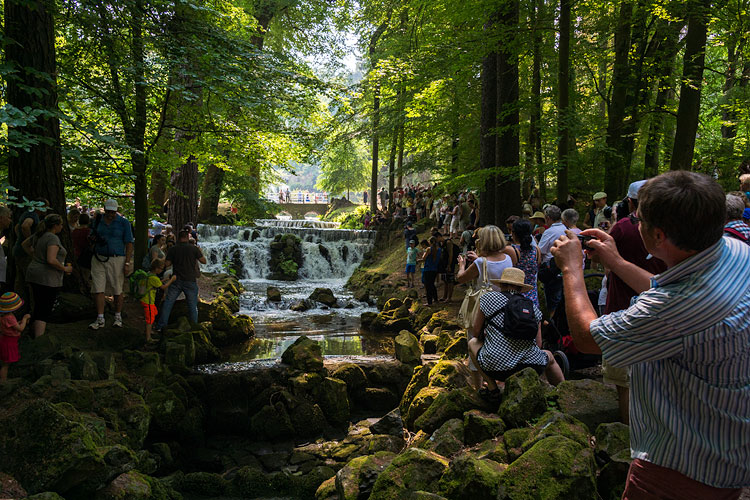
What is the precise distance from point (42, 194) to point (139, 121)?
2.45 m

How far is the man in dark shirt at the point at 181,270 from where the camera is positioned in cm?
838

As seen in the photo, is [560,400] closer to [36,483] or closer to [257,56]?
[36,483]

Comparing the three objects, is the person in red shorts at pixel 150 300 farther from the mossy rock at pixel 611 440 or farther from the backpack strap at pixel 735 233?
the backpack strap at pixel 735 233

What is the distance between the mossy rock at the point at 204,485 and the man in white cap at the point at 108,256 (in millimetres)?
3665

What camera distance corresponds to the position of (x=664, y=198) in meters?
1.59

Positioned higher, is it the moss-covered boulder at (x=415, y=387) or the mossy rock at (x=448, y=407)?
the mossy rock at (x=448, y=407)

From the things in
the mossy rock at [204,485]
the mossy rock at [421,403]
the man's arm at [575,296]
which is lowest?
the mossy rock at [204,485]

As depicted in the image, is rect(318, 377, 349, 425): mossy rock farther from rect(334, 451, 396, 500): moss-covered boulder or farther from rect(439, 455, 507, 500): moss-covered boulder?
rect(439, 455, 507, 500): moss-covered boulder

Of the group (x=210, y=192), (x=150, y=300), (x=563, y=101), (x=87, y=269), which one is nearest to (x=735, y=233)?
(x=563, y=101)

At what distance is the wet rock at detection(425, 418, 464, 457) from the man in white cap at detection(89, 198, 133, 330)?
5745 mm

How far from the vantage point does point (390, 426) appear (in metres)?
5.95

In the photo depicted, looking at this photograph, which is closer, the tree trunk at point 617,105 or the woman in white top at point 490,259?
the woman in white top at point 490,259

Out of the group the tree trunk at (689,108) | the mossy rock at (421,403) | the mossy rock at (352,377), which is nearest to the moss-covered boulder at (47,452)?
the mossy rock at (421,403)

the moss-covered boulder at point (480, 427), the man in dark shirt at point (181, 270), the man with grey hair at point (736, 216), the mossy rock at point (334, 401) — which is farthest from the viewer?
the man in dark shirt at point (181, 270)
